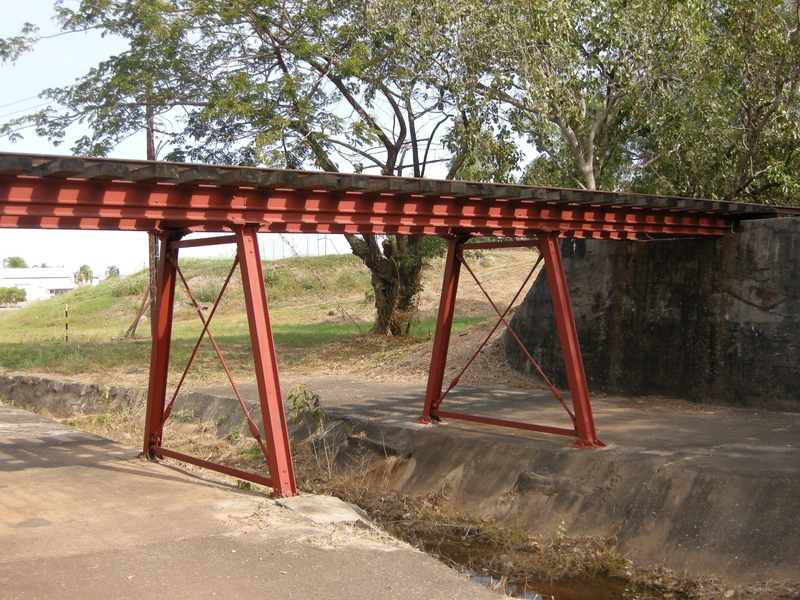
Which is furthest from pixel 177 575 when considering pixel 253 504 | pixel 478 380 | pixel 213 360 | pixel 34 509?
pixel 213 360

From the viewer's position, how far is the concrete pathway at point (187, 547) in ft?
16.3

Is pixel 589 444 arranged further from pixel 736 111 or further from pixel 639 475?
pixel 736 111

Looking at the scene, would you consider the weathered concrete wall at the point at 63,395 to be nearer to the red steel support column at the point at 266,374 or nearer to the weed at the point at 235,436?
the weed at the point at 235,436

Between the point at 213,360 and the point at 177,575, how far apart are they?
13533mm

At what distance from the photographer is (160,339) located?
863 cm

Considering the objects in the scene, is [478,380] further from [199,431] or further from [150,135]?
[150,135]

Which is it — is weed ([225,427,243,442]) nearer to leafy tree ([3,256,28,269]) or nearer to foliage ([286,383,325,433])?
foliage ([286,383,325,433])

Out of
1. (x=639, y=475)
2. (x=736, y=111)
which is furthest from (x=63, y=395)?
(x=736, y=111)

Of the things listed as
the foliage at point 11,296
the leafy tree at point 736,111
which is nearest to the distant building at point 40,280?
the foliage at point 11,296

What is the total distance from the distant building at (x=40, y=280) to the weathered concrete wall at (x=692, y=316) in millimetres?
90609

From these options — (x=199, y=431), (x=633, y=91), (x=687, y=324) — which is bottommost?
(x=199, y=431)

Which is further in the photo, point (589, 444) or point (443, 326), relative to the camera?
point (443, 326)

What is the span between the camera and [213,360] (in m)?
18.4

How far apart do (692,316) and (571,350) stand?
3.39m
